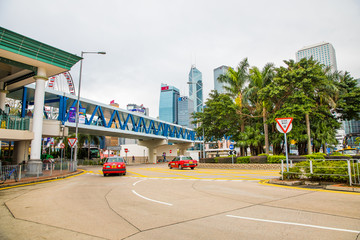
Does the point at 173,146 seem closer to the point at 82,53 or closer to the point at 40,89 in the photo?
Answer: the point at 82,53

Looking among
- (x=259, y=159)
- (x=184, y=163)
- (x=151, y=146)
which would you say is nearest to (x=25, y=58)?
(x=184, y=163)

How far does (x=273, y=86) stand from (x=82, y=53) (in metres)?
21.7

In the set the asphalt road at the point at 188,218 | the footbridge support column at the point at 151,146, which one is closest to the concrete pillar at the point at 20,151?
the asphalt road at the point at 188,218

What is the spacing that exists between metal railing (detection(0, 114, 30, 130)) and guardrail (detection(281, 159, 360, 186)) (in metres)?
20.1

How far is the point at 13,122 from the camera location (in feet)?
64.6

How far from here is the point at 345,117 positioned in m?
31.6

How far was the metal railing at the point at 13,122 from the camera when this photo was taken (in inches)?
751

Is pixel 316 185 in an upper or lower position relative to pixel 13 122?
lower

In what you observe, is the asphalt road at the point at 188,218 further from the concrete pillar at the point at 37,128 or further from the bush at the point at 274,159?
the bush at the point at 274,159

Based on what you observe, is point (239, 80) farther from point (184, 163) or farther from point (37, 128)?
point (37, 128)

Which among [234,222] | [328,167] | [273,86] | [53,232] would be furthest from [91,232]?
[273,86]

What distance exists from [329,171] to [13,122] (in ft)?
72.6

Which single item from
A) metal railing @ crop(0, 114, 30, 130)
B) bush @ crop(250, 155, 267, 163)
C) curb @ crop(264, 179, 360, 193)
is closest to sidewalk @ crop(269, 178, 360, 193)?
curb @ crop(264, 179, 360, 193)

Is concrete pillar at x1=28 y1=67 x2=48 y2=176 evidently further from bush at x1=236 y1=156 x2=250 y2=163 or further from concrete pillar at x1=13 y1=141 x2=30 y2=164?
bush at x1=236 y1=156 x2=250 y2=163
